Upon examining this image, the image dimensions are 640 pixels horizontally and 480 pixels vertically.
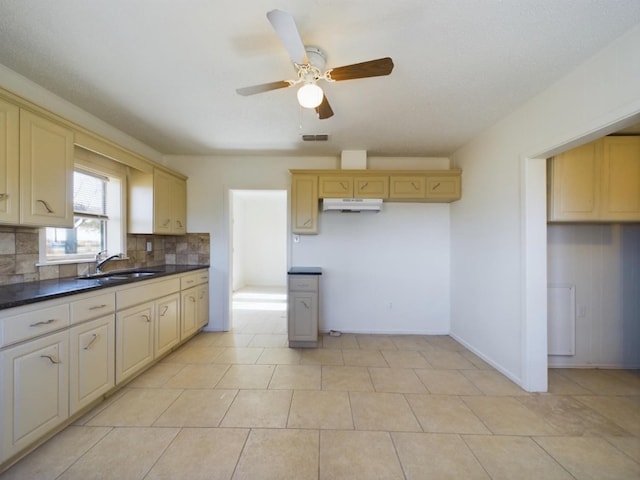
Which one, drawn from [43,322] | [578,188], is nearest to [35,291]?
[43,322]

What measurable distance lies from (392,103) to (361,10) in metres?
1.02

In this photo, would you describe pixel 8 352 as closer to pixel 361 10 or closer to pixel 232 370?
pixel 232 370

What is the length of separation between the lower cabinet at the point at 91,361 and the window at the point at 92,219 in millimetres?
856

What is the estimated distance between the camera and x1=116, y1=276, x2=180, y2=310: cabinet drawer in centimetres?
222

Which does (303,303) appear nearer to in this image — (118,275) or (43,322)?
(118,275)

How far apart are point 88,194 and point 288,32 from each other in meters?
2.75

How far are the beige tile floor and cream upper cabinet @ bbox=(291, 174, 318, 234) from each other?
1680 mm

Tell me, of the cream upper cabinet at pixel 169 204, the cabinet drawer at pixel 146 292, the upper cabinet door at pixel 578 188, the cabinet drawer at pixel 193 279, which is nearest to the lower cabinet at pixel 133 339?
the cabinet drawer at pixel 146 292

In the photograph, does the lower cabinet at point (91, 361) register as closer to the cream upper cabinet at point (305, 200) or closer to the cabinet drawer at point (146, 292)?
the cabinet drawer at point (146, 292)

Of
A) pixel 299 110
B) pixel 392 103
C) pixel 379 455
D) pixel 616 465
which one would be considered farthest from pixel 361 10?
pixel 616 465

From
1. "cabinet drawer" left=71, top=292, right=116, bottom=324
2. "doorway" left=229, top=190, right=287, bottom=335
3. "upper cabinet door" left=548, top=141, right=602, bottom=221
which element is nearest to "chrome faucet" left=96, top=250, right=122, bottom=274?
"cabinet drawer" left=71, top=292, right=116, bottom=324

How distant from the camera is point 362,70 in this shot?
4.99ft

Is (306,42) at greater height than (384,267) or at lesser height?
greater

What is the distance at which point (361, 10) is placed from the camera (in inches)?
55.7
